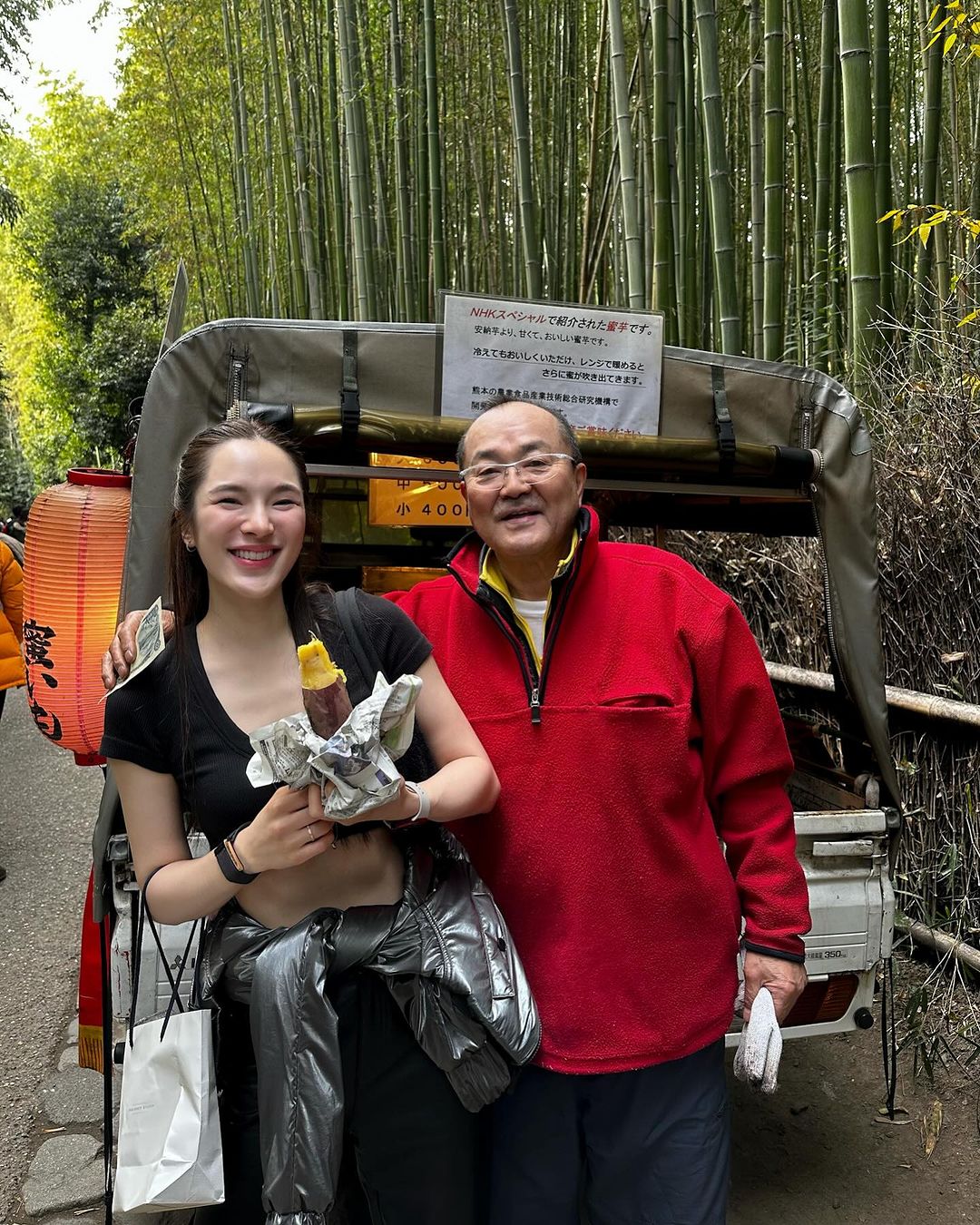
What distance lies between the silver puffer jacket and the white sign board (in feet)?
3.96

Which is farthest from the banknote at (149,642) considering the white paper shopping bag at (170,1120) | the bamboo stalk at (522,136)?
the bamboo stalk at (522,136)

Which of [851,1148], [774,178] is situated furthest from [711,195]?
[851,1148]

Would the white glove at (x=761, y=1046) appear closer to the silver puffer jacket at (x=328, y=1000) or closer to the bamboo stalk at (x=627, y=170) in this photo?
the silver puffer jacket at (x=328, y=1000)

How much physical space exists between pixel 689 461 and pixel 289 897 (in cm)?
153

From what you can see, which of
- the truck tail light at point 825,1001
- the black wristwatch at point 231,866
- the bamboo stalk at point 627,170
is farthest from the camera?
the bamboo stalk at point 627,170

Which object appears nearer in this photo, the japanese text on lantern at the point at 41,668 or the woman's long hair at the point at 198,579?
the woman's long hair at the point at 198,579

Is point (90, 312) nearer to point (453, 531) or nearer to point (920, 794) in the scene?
point (453, 531)

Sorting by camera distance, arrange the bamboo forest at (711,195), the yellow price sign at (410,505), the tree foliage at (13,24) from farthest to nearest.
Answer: the tree foliage at (13,24), the yellow price sign at (410,505), the bamboo forest at (711,195)

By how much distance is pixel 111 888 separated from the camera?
7.82 feet

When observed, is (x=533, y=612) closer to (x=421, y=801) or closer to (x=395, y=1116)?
(x=421, y=801)

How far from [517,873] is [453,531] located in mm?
3224

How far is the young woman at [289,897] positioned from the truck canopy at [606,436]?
772 mm

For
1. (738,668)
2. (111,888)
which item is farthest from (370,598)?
(111,888)

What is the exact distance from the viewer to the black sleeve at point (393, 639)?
1716 millimetres
